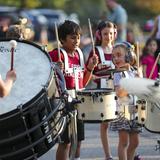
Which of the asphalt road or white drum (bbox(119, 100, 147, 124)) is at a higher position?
white drum (bbox(119, 100, 147, 124))

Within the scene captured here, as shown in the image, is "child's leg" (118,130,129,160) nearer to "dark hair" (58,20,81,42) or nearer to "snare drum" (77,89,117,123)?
"snare drum" (77,89,117,123)

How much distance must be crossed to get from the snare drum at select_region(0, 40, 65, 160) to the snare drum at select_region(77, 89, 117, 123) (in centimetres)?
73

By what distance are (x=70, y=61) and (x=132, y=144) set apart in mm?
1023

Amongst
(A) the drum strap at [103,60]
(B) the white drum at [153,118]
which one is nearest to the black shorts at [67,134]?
(B) the white drum at [153,118]

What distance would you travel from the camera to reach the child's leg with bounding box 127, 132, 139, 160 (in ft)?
23.6

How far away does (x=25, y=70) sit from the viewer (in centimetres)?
582

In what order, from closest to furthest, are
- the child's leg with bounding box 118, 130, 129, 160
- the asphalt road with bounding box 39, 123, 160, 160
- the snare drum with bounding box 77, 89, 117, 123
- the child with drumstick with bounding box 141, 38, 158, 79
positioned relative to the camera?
the snare drum with bounding box 77, 89, 117, 123 < the child's leg with bounding box 118, 130, 129, 160 < the asphalt road with bounding box 39, 123, 160, 160 < the child with drumstick with bounding box 141, 38, 158, 79

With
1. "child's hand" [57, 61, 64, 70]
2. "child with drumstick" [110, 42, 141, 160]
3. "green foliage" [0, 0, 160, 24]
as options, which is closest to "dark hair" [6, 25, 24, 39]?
"child's hand" [57, 61, 64, 70]

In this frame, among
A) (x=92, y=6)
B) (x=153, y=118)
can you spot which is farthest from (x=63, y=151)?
(x=92, y=6)

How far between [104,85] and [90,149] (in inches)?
54.2

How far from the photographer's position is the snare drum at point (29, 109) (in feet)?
18.2

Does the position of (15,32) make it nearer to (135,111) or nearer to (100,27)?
(100,27)

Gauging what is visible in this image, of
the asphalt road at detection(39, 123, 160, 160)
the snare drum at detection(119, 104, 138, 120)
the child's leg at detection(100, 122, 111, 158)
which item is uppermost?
the snare drum at detection(119, 104, 138, 120)

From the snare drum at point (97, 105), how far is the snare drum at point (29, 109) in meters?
0.73
